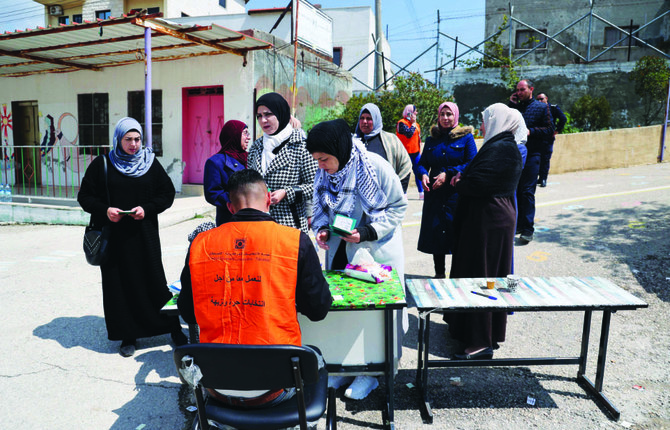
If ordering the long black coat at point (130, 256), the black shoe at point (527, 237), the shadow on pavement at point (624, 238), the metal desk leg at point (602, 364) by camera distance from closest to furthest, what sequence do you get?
the metal desk leg at point (602, 364) → the long black coat at point (130, 256) → the shadow on pavement at point (624, 238) → the black shoe at point (527, 237)

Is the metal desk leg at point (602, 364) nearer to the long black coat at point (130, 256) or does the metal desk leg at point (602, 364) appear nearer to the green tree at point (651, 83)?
the long black coat at point (130, 256)

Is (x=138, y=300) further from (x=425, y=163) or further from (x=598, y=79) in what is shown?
(x=598, y=79)

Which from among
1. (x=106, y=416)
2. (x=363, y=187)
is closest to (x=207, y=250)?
(x=363, y=187)

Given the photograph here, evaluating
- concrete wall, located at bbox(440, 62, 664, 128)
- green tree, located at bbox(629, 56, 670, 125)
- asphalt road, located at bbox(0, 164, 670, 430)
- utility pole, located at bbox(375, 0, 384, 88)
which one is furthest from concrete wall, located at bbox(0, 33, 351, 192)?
green tree, located at bbox(629, 56, 670, 125)

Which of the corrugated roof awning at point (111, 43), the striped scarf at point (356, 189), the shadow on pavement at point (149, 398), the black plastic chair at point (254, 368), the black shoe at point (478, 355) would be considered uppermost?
the corrugated roof awning at point (111, 43)

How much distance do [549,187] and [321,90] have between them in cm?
701

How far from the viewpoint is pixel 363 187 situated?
322 cm

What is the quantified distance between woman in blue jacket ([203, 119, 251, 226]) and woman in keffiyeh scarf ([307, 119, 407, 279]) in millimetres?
905

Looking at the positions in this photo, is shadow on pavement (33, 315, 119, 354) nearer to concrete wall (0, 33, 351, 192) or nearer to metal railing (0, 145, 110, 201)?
concrete wall (0, 33, 351, 192)

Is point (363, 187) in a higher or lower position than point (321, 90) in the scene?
lower

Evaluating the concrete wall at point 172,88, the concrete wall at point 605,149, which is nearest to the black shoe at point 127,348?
the concrete wall at point 172,88

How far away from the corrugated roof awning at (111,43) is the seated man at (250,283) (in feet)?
23.4

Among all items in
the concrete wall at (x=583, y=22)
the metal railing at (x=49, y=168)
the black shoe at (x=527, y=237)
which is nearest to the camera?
the black shoe at (x=527, y=237)

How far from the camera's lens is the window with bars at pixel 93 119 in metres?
12.6
